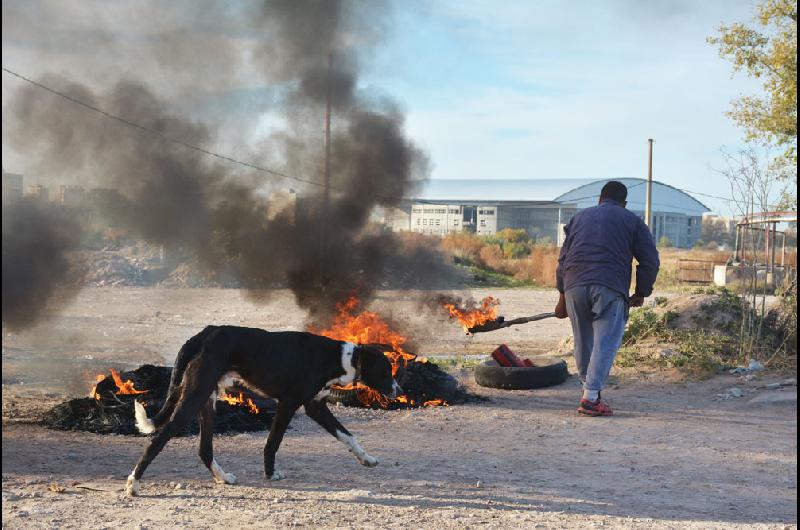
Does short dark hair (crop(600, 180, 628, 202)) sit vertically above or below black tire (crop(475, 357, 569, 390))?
above

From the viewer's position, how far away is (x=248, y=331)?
18.9 feet

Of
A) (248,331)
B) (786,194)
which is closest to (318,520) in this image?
(248,331)

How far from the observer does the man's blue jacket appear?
8102 millimetres

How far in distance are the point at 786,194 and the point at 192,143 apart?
10216 millimetres

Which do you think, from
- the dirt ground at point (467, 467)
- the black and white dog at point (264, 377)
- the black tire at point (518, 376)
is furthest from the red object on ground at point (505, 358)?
the black and white dog at point (264, 377)

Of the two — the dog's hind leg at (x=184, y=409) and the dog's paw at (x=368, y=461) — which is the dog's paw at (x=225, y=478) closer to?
the dog's hind leg at (x=184, y=409)

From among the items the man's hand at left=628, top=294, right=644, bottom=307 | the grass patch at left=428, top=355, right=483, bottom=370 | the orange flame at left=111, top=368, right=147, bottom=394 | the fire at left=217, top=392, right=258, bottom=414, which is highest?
the man's hand at left=628, top=294, right=644, bottom=307

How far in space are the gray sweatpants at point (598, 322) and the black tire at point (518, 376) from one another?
148cm

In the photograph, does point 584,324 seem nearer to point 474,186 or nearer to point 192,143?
point 192,143

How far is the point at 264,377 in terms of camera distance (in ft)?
18.9

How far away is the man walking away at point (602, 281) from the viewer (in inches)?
319

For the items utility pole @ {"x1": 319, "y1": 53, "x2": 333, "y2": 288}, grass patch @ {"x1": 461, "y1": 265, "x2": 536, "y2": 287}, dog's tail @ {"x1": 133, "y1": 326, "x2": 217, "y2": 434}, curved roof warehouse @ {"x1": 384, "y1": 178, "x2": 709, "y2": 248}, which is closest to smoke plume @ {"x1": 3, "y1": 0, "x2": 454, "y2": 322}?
utility pole @ {"x1": 319, "y1": 53, "x2": 333, "y2": 288}

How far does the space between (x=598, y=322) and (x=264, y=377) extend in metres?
3.91

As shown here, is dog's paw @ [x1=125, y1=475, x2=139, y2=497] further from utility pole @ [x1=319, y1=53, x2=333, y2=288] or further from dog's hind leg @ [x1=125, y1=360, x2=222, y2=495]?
utility pole @ [x1=319, y1=53, x2=333, y2=288]
